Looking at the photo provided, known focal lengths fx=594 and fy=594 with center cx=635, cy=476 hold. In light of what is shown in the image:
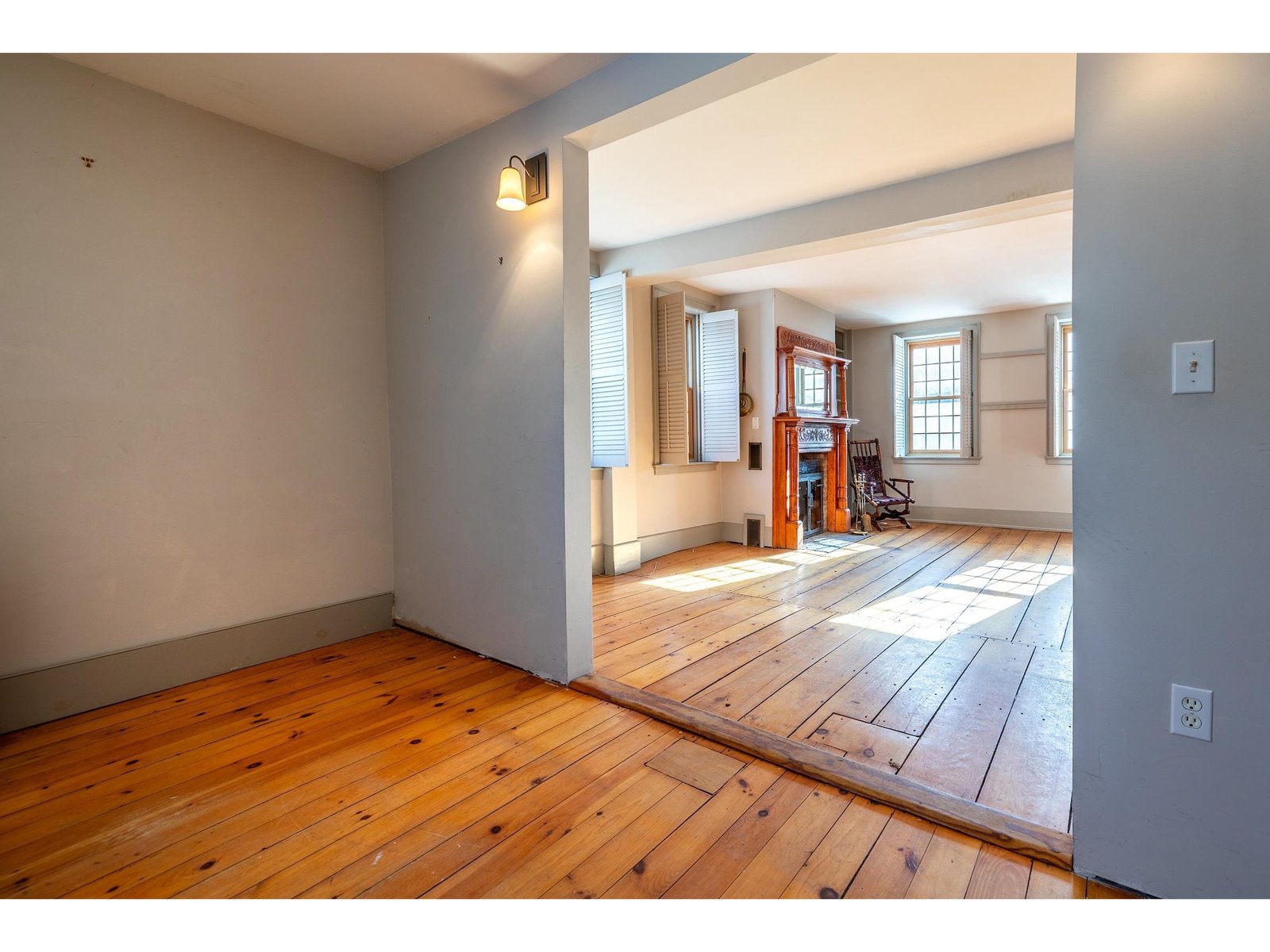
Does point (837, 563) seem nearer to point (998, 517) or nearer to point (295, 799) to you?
point (998, 517)

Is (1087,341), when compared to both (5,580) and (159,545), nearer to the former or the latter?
(159,545)

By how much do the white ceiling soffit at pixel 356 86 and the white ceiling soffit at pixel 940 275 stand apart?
2857 millimetres

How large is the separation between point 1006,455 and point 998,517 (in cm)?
77

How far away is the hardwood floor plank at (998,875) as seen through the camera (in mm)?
1354

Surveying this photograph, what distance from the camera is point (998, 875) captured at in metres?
1.42

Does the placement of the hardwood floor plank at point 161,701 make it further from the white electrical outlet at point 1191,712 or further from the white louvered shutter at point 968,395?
the white louvered shutter at point 968,395

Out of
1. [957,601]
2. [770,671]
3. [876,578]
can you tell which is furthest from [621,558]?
[957,601]

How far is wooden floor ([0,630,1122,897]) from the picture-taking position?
4.60 feet

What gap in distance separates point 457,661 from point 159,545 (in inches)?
53.4

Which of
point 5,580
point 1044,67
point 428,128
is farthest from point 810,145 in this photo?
point 5,580

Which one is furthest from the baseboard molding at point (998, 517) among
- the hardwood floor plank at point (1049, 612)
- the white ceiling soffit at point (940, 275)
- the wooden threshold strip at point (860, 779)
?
the wooden threshold strip at point (860, 779)

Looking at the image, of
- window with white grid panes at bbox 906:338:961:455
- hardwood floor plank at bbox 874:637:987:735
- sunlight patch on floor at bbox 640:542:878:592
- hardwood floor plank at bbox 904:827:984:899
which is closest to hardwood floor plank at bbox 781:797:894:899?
hardwood floor plank at bbox 904:827:984:899

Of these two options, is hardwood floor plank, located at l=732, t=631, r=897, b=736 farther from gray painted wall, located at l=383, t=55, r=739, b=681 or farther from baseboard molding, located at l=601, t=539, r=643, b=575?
baseboard molding, located at l=601, t=539, r=643, b=575
